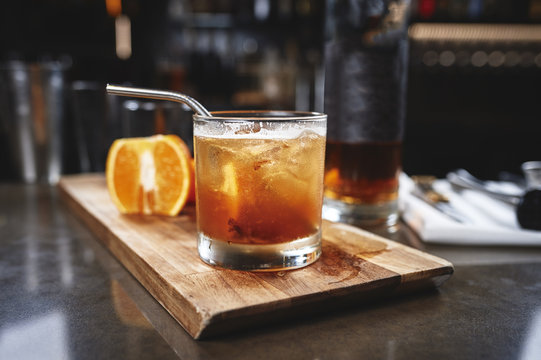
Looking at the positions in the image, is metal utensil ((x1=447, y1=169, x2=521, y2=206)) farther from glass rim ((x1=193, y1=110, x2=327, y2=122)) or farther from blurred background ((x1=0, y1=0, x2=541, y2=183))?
blurred background ((x1=0, y1=0, x2=541, y2=183))

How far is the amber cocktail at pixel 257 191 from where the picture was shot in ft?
2.48

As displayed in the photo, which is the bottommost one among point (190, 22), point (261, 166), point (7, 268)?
point (7, 268)

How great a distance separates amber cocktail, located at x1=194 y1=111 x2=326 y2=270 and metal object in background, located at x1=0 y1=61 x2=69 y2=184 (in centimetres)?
119

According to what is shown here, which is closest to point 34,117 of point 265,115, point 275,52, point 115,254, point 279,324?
point 115,254

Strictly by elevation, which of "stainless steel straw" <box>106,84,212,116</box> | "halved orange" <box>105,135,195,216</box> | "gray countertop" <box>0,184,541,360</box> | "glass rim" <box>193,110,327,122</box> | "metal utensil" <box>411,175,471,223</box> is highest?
"stainless steel straw" <box>106,84,212,116</box>

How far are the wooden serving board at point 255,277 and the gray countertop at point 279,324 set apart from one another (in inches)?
0.8

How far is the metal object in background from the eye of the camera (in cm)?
171

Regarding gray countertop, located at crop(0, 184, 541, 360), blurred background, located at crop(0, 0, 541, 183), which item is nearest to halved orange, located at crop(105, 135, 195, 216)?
gray countertop, located at crop(0, 184, 541, 360)

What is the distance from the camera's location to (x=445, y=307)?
0.71 m

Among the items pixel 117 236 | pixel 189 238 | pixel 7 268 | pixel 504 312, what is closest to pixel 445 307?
pixel 504 312

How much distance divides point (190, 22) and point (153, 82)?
2.35 ft

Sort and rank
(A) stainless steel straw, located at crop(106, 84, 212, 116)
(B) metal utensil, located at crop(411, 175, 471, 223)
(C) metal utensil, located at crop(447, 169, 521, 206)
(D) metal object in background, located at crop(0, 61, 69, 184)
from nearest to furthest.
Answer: (A) stainless steel straw, located at crop(106, 84, 212, 116)
(B) metal utensil, located at crop(411, 175, 471, 223)
(C) metal utensil, located at crop(447, 169, 521, 206)
(D) metal object in background, located at crop(0, 61, 69, 184)

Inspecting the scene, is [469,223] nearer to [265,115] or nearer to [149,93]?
[265,115]

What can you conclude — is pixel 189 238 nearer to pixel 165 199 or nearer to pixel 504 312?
pixel 165 199
